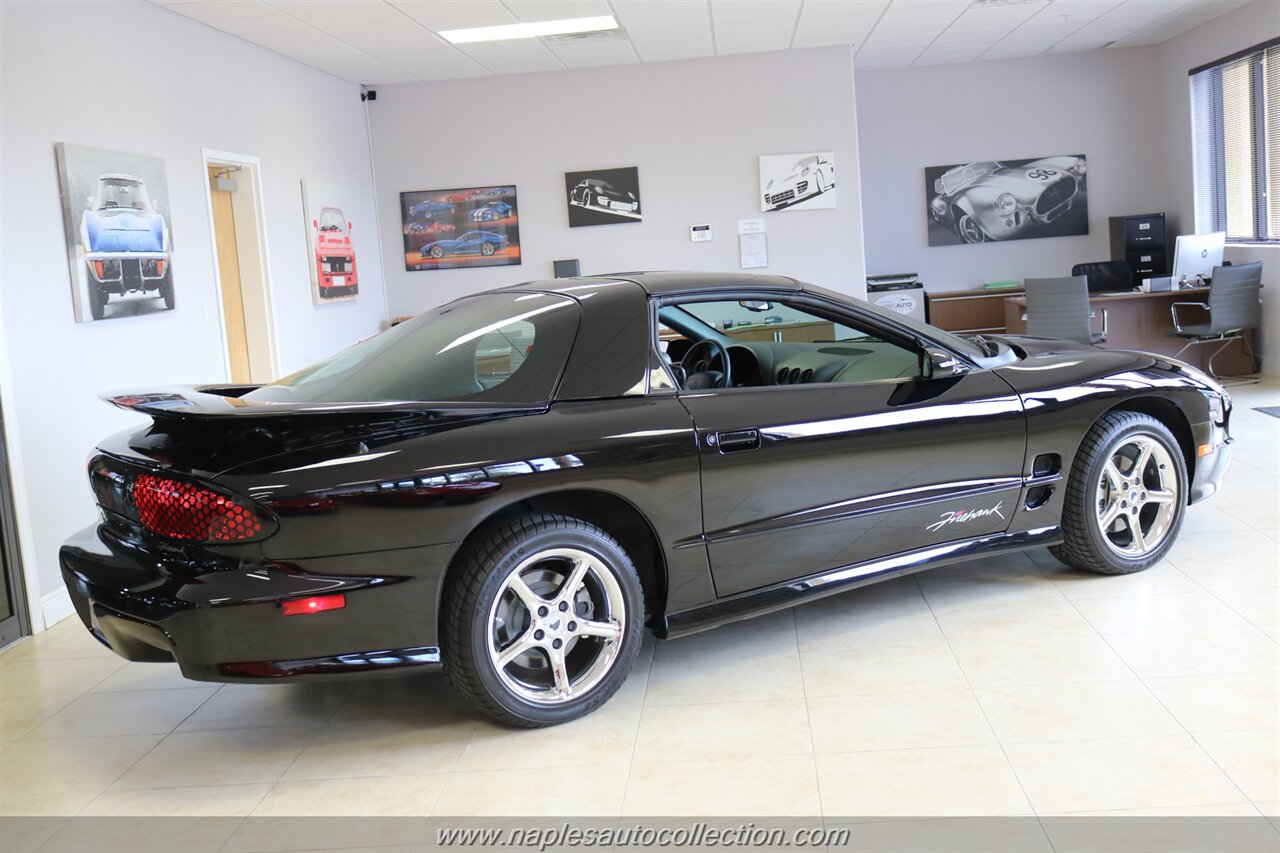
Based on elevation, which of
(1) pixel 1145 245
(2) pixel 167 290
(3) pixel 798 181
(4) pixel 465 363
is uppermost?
(3) pixel 798 181

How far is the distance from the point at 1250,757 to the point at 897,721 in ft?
2.62

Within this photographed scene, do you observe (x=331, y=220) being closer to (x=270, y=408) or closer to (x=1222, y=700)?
(x=270, y=408)

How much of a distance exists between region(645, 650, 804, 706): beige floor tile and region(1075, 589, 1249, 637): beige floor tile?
999 mm

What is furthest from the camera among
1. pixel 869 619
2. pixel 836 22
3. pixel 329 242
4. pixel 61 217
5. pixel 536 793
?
pixel 329 242

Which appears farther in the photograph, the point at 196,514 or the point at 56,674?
the point at 56,674

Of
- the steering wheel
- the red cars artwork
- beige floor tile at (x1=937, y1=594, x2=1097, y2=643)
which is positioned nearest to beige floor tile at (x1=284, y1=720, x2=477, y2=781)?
the steering wheel

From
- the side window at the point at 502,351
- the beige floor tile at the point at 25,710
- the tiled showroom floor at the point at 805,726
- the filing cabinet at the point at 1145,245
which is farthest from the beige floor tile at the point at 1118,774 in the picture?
the filing cabinet at the point at 1145,245

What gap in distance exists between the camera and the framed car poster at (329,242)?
8.52m

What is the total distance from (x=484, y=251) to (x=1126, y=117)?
22.2ft

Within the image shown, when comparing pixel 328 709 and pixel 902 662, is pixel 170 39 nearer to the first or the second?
pixel 328 709

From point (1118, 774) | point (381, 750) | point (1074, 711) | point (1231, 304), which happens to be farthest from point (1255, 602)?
point (1231, 304)

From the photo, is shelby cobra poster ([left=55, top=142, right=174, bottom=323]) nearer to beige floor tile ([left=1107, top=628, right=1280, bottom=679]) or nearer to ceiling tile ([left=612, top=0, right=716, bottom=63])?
ceiling tile ([left=612, top=0, right=716, bottom=63])

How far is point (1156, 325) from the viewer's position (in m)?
9.59

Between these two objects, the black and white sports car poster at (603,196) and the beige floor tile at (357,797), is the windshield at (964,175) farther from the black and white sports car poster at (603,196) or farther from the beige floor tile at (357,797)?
the beige floor tile at (357,797)
